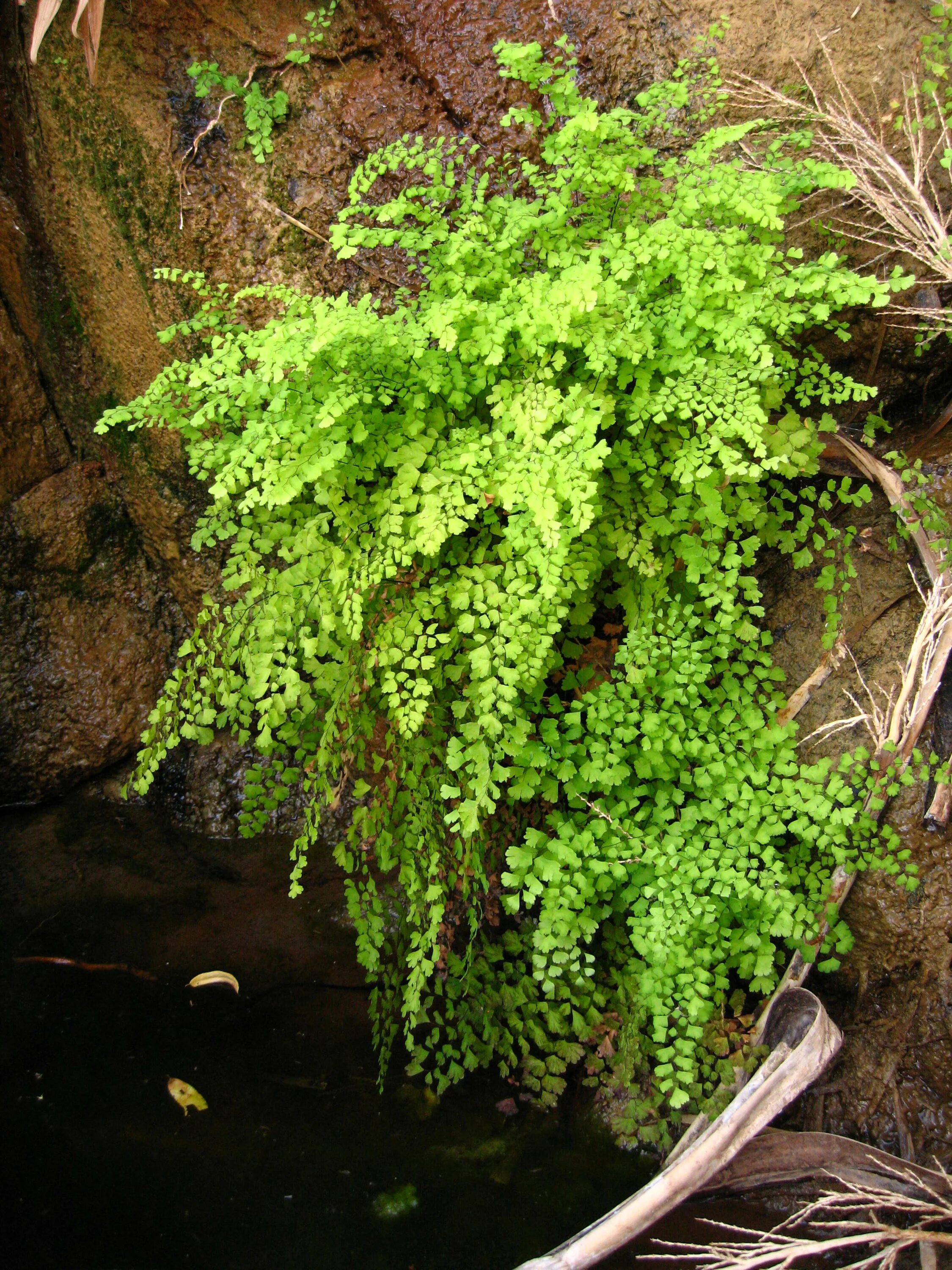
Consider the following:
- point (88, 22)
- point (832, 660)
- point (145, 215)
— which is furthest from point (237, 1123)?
point (88, 22)

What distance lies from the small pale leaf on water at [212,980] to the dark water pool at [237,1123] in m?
0.03

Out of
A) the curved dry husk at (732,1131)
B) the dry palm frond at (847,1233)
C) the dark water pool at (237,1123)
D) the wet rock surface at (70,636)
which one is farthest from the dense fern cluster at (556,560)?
the wet rock surface at (70,636)

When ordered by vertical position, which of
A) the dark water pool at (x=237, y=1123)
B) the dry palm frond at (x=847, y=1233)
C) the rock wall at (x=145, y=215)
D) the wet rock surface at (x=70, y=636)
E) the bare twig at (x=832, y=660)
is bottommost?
the dry palm frond at (x=847, y=1233)

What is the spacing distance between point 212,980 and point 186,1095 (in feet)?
1.55

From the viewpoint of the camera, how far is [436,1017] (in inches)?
119

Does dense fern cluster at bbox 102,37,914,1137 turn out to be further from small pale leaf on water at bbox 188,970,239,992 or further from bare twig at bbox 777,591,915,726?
small pale leaf on water at bbox 188,970,239,992

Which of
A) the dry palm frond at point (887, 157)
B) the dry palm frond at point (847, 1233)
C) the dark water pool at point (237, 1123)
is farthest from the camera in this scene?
the dry palm frond at point (887, 157)

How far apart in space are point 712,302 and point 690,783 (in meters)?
1.50

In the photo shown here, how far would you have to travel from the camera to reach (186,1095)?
2.96 m

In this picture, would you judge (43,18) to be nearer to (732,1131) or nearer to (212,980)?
(212,980)

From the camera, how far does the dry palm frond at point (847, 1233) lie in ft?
7.31

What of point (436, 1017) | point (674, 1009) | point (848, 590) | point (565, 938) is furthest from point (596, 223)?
point (436, 1017)

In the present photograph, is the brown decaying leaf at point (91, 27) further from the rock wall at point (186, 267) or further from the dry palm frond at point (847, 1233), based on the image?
the dry palm frond at point (847, 1233)

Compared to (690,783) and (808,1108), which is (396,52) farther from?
(808,1108)
